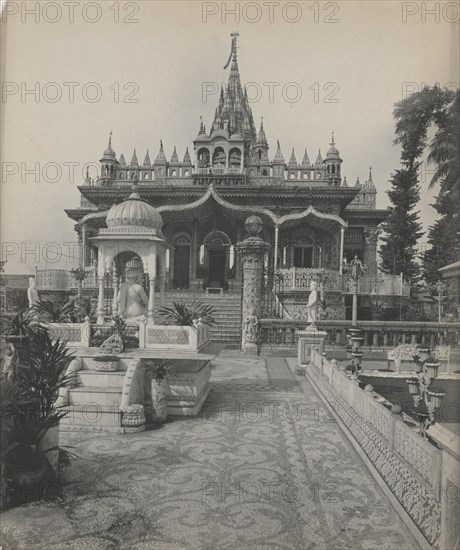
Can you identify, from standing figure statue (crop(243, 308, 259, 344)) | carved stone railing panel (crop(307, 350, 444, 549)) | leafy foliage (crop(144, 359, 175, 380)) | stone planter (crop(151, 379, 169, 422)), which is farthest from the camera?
standing figure statue (crop(243, 308, 259, 344))

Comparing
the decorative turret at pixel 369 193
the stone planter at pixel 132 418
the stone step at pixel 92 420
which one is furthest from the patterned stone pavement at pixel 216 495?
the decorative turret at pixel 369 193

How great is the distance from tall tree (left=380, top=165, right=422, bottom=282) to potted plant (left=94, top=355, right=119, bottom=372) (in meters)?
24.6

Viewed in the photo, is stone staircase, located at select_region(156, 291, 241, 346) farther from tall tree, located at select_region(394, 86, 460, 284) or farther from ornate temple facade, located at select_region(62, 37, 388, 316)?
tall tree, located at select_region(394, 86, 460, 284)

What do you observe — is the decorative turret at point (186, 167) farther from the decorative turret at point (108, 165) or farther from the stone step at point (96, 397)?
the stone step at point (96, 397)

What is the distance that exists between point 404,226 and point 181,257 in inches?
562

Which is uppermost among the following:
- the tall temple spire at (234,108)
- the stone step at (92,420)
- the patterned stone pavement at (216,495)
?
the tall temple spire at (234,108)

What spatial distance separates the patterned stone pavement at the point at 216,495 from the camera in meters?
3.66

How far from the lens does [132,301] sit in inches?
366

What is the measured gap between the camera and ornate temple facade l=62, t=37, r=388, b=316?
79.1ft

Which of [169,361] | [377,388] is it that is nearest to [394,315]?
[377,388]

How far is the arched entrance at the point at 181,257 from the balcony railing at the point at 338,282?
279 inches

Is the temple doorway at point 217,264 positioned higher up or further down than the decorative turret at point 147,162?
further down

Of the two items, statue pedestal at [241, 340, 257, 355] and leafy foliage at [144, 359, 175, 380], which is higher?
leafy foliage at [144, 359, 175, 380]

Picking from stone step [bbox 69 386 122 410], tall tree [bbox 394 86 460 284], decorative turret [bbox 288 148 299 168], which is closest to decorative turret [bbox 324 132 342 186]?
decorative turret [bbox 288 148 299 168]
